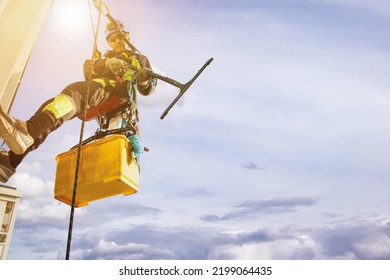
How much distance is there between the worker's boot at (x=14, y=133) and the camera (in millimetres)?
2092

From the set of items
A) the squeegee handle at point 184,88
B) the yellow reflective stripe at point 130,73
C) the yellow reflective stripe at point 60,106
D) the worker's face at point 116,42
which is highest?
the worker's face at point 116,42

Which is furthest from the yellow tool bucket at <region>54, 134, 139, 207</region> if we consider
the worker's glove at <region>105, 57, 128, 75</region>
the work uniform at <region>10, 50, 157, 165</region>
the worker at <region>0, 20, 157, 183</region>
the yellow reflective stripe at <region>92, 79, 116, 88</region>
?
the worker's glove at <region>105, 57, 128, 75</region>

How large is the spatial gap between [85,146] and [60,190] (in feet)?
1.46

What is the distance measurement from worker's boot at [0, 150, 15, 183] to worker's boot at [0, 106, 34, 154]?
42cm

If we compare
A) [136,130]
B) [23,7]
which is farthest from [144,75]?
[23,7]

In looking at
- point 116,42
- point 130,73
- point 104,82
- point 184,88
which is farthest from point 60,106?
point 116,42

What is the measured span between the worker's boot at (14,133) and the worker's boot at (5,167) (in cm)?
42

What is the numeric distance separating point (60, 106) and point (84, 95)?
0.27m

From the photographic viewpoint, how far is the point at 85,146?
2832mm

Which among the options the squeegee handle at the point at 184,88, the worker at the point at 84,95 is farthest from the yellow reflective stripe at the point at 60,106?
the squeegee handle at the point at 184,88

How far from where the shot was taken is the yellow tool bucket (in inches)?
104

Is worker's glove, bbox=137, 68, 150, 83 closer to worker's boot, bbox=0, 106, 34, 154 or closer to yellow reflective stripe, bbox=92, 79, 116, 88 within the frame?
yellow reflective stripe, bbox=92, 79, 116, 88

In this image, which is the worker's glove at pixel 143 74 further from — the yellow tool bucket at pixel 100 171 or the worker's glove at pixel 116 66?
the yellow tool bucket at pixel 100 171
